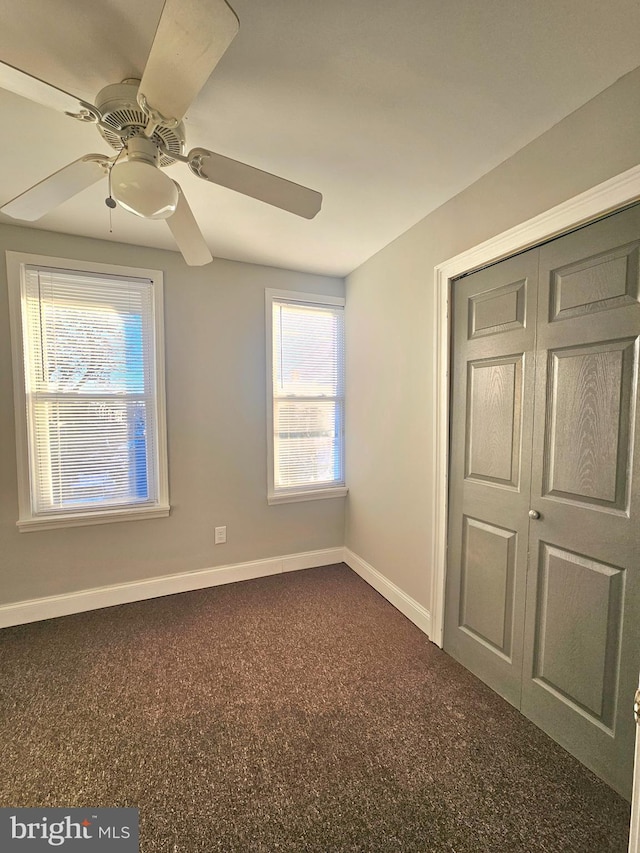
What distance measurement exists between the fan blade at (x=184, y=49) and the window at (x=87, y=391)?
1.72m

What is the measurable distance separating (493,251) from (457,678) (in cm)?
214

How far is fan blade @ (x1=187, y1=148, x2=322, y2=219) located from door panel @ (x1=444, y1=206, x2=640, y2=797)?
3.30 ft

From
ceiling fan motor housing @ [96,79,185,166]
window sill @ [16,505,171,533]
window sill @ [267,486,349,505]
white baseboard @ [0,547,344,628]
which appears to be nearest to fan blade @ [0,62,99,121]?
ceiling fan motor housing @ [96,79,185,166]

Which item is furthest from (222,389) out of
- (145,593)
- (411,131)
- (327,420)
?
(411,131)

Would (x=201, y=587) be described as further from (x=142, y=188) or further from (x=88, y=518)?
(x=142, y=188)

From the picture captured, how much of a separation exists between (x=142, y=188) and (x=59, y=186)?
560mm

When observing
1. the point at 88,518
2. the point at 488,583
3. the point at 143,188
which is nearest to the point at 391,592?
the point at 488,583

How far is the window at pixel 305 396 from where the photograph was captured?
9.66 ft

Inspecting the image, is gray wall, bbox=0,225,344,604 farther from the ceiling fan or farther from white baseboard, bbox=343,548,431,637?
the ceiling fan

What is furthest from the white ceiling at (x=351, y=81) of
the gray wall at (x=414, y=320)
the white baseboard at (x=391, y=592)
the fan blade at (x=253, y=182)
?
the white baseboard at (x=391, y=592)

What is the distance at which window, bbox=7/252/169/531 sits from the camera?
2.28 metres

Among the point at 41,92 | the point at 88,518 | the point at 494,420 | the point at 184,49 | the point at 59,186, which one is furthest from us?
the point at 88,518

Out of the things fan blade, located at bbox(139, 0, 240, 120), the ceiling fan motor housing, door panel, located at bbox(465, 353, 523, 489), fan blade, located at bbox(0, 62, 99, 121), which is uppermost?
the ceiling fan motor housing

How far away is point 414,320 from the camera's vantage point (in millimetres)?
2268
